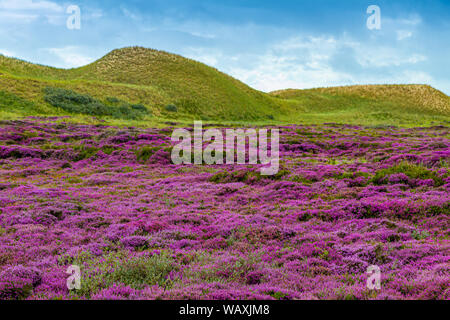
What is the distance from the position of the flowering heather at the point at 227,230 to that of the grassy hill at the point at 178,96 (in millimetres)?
30199

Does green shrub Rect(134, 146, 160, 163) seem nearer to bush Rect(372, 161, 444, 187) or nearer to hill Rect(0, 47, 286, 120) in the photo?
bush Rect(372, 161, 444, 187)

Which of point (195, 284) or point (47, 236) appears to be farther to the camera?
point (47, 236)

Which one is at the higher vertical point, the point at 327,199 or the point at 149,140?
the point at 149,140

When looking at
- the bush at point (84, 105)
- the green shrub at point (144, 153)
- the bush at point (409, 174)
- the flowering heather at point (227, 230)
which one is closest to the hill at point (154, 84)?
the bush at point (84, 105)

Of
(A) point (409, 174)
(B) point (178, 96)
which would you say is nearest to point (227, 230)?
(A) point (409, 174)

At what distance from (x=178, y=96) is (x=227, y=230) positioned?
6422 centimetres

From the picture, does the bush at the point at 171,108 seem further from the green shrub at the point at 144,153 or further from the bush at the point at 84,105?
the green shrub at the point at 144,153

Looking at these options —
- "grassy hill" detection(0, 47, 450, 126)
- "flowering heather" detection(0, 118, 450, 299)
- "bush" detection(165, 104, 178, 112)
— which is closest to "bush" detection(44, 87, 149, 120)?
"grassy hill" detection(0, 47, 450, 126)

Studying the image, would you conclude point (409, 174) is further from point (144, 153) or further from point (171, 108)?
point (171, 108)

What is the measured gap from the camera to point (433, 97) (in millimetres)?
111125

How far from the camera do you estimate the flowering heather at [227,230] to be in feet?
21.6
